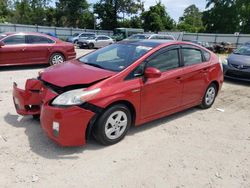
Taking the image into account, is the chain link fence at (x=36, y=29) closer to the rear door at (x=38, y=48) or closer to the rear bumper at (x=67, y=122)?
the rear door at (x=38, y=48)

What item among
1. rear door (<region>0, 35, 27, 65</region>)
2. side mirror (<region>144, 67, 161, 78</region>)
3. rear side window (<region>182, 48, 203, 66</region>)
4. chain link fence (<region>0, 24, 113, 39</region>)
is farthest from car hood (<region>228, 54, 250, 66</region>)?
chain link fence (<region>0, 24, 113, 39</region>)

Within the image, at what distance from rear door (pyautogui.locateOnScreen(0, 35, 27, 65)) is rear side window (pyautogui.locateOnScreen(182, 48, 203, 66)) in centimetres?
682

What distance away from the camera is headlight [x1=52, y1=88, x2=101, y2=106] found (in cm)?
356

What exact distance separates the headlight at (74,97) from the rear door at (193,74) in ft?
6.82

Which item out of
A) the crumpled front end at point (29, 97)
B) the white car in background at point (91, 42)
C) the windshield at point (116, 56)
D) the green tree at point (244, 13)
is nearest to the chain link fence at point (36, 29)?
the white car in background at point (91, 42)

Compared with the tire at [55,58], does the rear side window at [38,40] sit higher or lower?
higher

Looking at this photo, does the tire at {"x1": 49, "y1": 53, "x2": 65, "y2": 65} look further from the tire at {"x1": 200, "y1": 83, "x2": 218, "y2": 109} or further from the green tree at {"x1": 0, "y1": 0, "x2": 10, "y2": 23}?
the green tree at {"x1": 0, "y1": 0, "x2": 10, "y2": 23}

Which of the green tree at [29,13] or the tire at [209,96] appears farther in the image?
the green tree at [29,13]

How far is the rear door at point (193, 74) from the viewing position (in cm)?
512

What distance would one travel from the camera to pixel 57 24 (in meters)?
56.7

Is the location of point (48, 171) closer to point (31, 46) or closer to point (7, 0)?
point (31, 46)

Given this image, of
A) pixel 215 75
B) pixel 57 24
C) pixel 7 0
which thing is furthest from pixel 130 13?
pixel 215 75

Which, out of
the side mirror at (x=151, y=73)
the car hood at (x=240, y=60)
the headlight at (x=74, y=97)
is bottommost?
the headlight at (x=74, y=97)

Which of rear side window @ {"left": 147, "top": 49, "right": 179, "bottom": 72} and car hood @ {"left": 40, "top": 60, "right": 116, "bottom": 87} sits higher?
rear side window @ {"left": 147, "top": 49, "right": 179, "bottom": 72}
